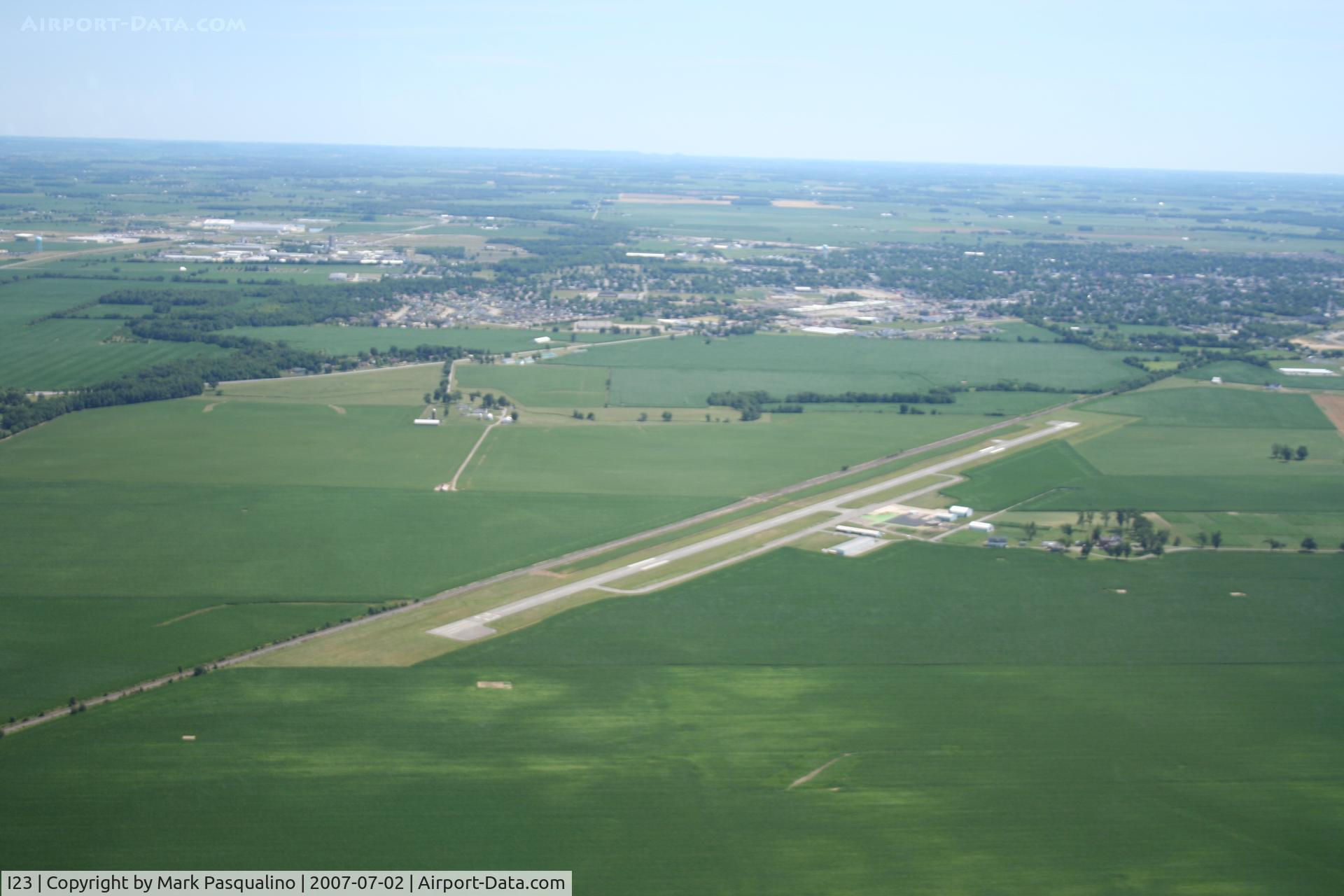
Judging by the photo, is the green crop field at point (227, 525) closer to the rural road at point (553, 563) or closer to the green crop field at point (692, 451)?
the rural road at point (553, 563)

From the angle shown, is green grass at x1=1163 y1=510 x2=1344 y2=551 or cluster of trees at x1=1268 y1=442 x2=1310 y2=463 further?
cluster of trees at x1=1268 y1=442 x2=1310 y2=463

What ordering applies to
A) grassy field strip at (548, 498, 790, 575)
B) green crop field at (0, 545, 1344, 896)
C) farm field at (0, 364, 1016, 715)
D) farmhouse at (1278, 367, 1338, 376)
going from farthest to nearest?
farmhouse at (1278, 367, 1338, 376) → grassy field strip at (548, 498, 790, 575) → farm field at (0, 364, 1016, 715) → green crop field at (0, 545, 1344, 896)

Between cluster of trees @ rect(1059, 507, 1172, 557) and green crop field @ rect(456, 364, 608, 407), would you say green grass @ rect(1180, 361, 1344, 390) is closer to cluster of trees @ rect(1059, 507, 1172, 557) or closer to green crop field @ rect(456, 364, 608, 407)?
cluster of trees @ rect(1059, 507, 1172, 557)

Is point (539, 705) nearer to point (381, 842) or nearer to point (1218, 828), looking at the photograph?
point (381, 842)

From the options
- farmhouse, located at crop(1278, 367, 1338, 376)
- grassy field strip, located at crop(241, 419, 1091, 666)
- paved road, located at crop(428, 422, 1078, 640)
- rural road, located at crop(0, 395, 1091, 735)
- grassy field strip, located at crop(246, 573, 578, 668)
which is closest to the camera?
rural road, located at crop(0, 395, 1091, 735)

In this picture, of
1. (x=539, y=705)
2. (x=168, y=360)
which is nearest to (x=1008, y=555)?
(x=539, y=705)

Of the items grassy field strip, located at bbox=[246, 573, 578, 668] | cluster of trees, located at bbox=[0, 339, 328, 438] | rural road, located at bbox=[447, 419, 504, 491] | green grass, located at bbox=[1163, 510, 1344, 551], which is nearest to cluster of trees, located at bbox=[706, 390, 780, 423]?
rural road, located at bbox=[447, 419, 504, 491]

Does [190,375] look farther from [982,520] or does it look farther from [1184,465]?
[1184,465]
